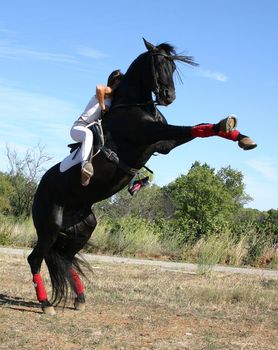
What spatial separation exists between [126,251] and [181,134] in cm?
1207

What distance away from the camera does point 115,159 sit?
6145mm

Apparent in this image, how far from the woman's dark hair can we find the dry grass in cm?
282

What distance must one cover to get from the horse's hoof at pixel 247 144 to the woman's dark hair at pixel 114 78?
2025mm

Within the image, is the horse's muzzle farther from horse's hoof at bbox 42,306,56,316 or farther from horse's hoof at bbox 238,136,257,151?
horse's hoof at bbox 42,306,56,316

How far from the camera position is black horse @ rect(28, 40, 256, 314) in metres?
5.92

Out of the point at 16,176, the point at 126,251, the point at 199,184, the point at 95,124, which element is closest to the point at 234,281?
the point at 95,124

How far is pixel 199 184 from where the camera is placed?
5150 cm

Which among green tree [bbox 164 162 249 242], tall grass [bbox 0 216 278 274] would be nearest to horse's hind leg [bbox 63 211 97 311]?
tall grass [bbox 0 216 278 274]

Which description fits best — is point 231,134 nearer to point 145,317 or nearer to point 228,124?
point 228,124

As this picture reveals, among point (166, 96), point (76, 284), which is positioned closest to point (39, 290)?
point (76, 284)

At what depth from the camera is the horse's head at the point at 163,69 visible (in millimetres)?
→ 5918

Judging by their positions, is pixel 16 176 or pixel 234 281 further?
pixel 16 176

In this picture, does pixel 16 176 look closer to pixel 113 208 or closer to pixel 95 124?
pixel 113 208

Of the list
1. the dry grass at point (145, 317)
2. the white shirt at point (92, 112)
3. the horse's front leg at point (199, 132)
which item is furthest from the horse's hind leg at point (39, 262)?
the horse's front leg at point (199, 132)
